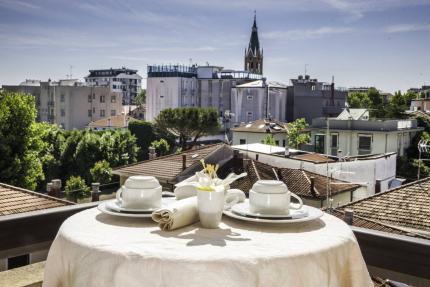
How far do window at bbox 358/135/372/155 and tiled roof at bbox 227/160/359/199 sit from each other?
13.2 m

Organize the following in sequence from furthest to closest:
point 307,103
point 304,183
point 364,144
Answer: point 307,103 < point 364,144 < point 304,183

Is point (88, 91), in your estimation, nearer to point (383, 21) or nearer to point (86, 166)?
point (86, 166)

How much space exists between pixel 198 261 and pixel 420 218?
866 centimetres

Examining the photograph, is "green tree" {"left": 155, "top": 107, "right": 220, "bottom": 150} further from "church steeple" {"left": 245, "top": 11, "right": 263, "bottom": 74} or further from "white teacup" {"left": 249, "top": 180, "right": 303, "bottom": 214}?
"white teacup" {"left": 249, "top": 180, "right": 303, "bottom": 214}

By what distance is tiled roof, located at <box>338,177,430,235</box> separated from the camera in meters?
9.16

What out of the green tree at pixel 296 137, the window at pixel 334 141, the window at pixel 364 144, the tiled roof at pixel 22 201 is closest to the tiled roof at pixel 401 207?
the tiled roof at pixel 22 201

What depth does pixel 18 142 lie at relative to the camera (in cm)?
1934

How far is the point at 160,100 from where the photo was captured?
56875mm

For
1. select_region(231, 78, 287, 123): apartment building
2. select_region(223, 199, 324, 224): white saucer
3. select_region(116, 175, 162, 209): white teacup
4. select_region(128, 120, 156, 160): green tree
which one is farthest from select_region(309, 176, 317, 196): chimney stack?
select_region(231, 78, 287, 123): apartment building

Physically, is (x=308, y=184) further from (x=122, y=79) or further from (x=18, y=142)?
(x=122, y=79)

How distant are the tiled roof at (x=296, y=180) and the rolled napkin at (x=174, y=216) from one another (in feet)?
43.7

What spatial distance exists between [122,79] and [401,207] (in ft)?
288

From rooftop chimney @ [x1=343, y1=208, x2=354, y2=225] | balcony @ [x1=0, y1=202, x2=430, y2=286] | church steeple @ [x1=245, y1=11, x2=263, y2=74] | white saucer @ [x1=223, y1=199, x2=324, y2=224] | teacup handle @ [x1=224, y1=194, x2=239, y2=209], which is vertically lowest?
rooftop chimney @ [x1=343, y1=208, x2=354, y2=225]

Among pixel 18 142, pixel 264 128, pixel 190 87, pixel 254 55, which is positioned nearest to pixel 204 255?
pixel 18 142
